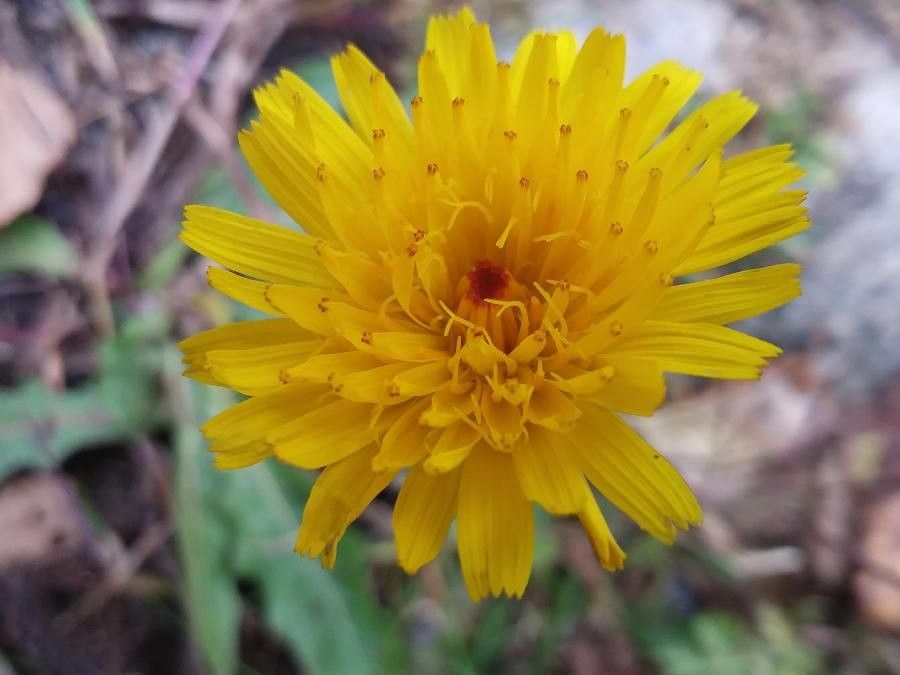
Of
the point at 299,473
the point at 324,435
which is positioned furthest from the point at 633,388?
the point at 299,473

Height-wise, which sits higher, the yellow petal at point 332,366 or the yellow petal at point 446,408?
the yellow petal at point 332,366

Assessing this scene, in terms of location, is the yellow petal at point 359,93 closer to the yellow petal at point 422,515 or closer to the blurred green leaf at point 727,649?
the yellow petal at point 422,515

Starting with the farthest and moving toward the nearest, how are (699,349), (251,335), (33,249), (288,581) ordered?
(33,249) → (288,581) → (251,335) → (699,349)

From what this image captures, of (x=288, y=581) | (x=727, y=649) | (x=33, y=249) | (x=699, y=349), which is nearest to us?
(x=699, y=349)

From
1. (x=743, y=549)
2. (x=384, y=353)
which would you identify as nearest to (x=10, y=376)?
(x=384, y=353)

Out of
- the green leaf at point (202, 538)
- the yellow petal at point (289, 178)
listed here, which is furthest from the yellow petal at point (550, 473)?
the green leaf at point (202, 538)

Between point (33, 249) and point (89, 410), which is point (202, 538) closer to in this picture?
point (89, 410)

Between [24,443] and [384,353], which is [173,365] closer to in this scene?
[24,443]
